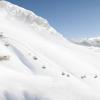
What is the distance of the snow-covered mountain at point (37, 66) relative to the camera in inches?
616

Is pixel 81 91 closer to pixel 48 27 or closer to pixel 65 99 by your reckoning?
pixel 65 99

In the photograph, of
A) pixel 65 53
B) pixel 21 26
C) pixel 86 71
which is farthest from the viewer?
pixel 21 26

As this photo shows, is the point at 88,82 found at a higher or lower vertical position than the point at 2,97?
lower

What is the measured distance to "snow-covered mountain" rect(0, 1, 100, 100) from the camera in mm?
15656

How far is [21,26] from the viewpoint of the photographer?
2825cm

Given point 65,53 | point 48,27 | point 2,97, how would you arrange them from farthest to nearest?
point 48,27
point 65,53
point 2,97

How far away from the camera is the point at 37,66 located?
1919 cm

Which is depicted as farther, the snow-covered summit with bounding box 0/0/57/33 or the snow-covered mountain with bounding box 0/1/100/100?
the snow-covered summit with bounding box 0/0/57/33

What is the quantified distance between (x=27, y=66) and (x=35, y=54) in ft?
8.74

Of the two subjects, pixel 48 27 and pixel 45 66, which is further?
pixel 48 27

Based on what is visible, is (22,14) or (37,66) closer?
(37,66)

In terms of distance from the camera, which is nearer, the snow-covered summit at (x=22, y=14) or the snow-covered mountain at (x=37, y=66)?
the snow-covered mountain at (x=37, y=66)

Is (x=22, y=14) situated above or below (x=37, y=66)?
below

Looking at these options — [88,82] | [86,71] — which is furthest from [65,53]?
[88,82]
